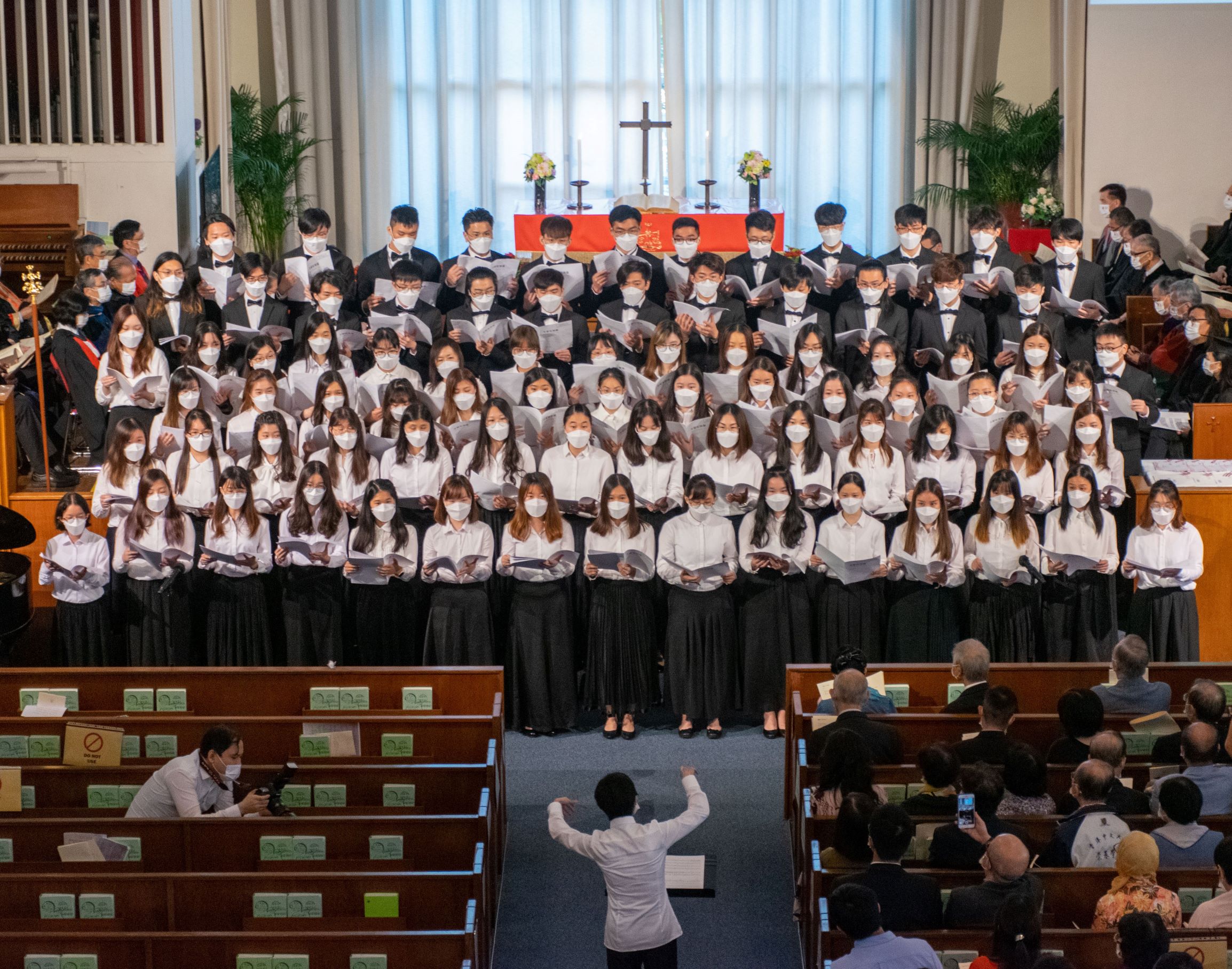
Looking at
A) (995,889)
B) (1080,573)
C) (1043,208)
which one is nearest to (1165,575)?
(1080,573)

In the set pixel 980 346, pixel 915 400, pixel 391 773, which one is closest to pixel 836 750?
pixel 391 773

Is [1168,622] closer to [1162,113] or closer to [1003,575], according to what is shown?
[1003,575]

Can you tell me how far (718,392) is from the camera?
29.3 feet

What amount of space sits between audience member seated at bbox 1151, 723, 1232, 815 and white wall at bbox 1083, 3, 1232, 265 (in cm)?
784

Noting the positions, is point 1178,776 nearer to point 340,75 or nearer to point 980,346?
point 980,346

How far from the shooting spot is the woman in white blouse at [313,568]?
818 cm

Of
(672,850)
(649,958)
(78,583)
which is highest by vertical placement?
(78,583)

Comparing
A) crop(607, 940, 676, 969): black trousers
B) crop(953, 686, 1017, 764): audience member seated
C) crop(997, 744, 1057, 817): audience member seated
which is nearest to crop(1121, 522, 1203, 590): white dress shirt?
crop(953, 686, 1017, 764): audience member seated

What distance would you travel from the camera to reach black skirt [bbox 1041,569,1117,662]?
8.24 metres

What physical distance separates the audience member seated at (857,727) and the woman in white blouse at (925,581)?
1.76 m

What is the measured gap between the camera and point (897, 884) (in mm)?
4969

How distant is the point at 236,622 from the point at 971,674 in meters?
3.79

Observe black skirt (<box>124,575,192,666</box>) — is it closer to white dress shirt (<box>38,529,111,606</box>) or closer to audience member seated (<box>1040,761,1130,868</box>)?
white dress shirt (<box>38,529,111,606</box>)

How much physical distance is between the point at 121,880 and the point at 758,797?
3217 millimetres
